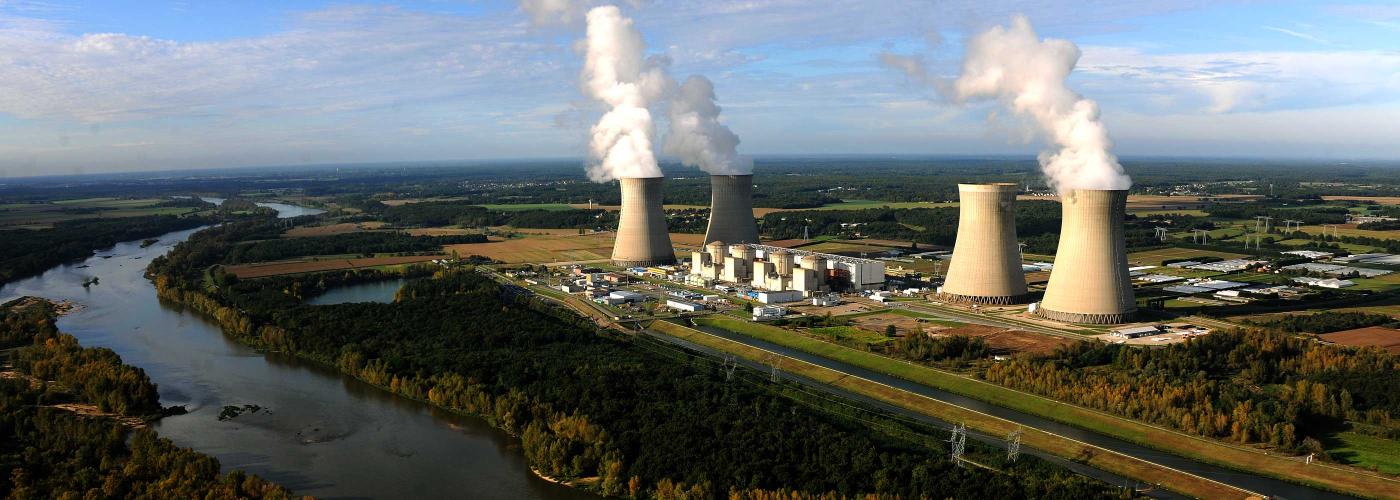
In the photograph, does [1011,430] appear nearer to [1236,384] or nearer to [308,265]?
[1236,384]

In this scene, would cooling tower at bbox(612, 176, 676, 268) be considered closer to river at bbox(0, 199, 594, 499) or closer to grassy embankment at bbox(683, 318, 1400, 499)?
grassy embankment at bbox(683, 318, 1400, 499)

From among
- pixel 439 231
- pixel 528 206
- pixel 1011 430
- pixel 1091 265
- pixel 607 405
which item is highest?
pixel 1091 265

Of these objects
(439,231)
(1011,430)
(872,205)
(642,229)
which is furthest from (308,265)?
(872,205)

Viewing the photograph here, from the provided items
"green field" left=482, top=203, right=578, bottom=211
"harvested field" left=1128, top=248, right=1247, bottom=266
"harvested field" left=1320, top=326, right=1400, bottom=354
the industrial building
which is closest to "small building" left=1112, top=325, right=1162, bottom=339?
"harvested field" left=1320, top=326, right=1400, bottom=354

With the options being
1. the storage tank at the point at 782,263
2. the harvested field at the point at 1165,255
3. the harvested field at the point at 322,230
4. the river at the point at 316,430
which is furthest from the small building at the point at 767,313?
the harvested field at the point at 322,230

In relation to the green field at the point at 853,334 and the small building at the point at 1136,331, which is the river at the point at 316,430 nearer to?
the green field at the point at 853,334

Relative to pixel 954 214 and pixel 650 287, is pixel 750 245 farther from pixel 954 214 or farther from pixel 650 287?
pixel 954 214

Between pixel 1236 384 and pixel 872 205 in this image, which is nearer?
pixel 1236 384
